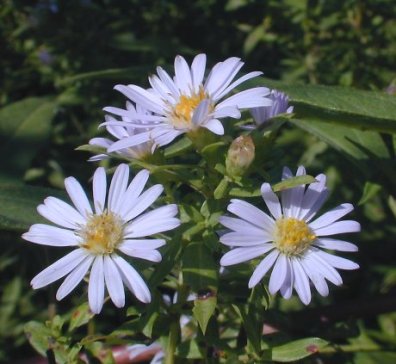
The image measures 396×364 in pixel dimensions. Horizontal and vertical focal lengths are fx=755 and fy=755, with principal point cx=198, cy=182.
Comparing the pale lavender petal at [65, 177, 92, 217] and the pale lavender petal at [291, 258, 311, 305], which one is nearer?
the pale lavender petal at [291, 258, 311, 305]

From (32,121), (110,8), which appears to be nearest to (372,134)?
(32,121)

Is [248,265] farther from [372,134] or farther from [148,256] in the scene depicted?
[372,134]

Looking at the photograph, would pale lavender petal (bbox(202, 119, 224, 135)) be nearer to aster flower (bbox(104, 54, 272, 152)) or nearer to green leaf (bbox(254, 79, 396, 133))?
aster flower (bbox(104, 54, 272, 152))

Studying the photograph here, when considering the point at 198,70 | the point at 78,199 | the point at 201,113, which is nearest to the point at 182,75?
the point at 198,70

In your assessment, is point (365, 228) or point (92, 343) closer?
point (92, 343)

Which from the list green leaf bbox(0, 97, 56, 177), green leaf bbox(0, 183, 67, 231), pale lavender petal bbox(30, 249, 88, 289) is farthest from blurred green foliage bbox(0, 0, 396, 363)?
pale lavender petal bbox(30, 249, 88, 289)
